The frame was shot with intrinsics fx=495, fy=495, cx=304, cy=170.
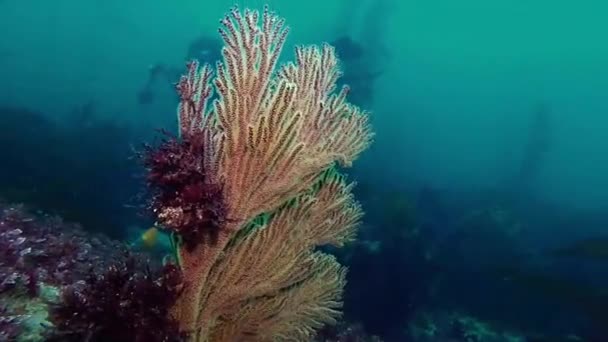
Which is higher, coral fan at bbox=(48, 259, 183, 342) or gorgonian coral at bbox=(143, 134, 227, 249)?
gorgonian coral at bbox=(143, 134, 227, 249)

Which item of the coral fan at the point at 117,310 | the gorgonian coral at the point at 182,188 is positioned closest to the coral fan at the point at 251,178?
the gorgonian coral at the point at 182,188

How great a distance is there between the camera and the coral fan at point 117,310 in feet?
12.5

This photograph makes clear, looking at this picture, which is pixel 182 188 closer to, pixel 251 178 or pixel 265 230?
pixel 251 178

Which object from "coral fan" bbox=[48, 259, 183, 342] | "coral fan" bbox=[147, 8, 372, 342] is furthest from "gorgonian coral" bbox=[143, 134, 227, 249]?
"coral fan" bbox=[48, 259, 183, 342]

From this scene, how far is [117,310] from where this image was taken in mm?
3803

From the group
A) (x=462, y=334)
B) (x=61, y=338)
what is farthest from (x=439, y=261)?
(x=61, y=338)

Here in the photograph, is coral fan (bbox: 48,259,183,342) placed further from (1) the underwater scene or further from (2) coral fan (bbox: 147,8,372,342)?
(2) coral fan (bbox: 147,8,372,342)

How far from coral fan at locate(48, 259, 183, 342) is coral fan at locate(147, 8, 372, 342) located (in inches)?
9.2

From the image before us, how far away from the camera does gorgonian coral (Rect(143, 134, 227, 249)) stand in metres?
3.70

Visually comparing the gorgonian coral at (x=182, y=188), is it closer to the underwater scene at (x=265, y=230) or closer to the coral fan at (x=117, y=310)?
the underwater scene at (x=265, y=230)

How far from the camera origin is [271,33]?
12.8 feet

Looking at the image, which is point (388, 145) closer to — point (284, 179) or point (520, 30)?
point (284, 179)

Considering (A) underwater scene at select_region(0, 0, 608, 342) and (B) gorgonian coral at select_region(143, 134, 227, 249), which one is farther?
(A) underwater scene at select_region(0, 0, 608, 342)

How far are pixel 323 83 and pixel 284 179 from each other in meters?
1.09
